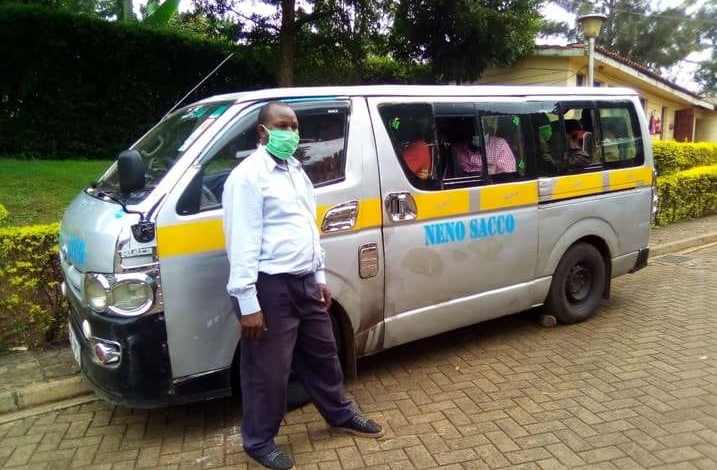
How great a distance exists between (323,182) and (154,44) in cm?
998

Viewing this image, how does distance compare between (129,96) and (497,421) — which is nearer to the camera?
(497,421)

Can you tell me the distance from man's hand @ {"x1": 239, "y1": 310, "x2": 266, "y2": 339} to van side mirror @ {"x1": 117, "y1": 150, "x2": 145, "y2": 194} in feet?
3.12

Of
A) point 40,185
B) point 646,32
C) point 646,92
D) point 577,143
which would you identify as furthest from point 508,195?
point 646,32

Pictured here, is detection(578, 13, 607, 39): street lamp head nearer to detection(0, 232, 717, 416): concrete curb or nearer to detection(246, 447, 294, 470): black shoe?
detection(246, 447, 294, 470): black shoe

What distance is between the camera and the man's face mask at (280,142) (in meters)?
2.86

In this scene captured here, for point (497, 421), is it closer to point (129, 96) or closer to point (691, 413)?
point (691, 413)

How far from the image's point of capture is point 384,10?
480 inches

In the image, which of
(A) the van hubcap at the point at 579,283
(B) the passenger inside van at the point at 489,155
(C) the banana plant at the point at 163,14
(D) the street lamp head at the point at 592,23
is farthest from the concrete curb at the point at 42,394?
(C) the banana plant at the point at 163,14

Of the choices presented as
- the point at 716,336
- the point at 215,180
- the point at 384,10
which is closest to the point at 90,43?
the point at 384,10

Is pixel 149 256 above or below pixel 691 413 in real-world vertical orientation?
above

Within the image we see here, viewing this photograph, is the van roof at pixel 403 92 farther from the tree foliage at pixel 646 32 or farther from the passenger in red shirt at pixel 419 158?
the tree foliage at pixel 646 32

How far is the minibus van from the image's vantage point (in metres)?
3.02

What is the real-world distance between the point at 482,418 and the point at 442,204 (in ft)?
4.70

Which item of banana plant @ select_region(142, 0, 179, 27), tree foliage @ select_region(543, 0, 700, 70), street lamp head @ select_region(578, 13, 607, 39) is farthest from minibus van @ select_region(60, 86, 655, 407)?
tree foliage @ select_region(543, 0, 700, 70)
